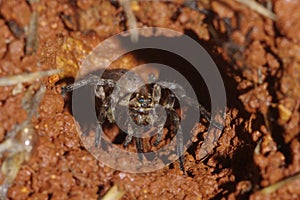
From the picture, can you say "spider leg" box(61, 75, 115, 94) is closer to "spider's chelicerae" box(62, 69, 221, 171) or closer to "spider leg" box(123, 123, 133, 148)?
"spider's chelicerae" box(62, 69, 221, 171)

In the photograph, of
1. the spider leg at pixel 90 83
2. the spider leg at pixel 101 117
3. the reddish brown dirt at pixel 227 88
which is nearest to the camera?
the reddish brown dirt at pixel 227 88

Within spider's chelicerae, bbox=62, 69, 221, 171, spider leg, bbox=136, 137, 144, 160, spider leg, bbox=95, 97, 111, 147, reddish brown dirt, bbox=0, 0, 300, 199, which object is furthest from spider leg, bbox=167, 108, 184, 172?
spider leg, bbox=95, 97, 111, 147

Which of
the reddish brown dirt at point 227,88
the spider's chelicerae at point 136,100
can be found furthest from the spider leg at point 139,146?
the reddish brown dirt at point 227,88

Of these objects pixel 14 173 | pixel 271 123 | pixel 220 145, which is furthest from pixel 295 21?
pixel 14 173

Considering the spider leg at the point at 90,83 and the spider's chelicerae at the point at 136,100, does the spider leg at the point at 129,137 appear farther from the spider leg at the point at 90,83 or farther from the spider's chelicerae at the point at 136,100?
the spider leg at the point at 90,83

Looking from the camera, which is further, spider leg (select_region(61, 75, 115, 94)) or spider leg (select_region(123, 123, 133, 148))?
spider leg (select_region(61, 75, 115, 94))

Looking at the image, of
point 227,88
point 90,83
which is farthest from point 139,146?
point 227,88

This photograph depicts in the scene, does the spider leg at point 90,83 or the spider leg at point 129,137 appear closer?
the spider leg at point 129,137
